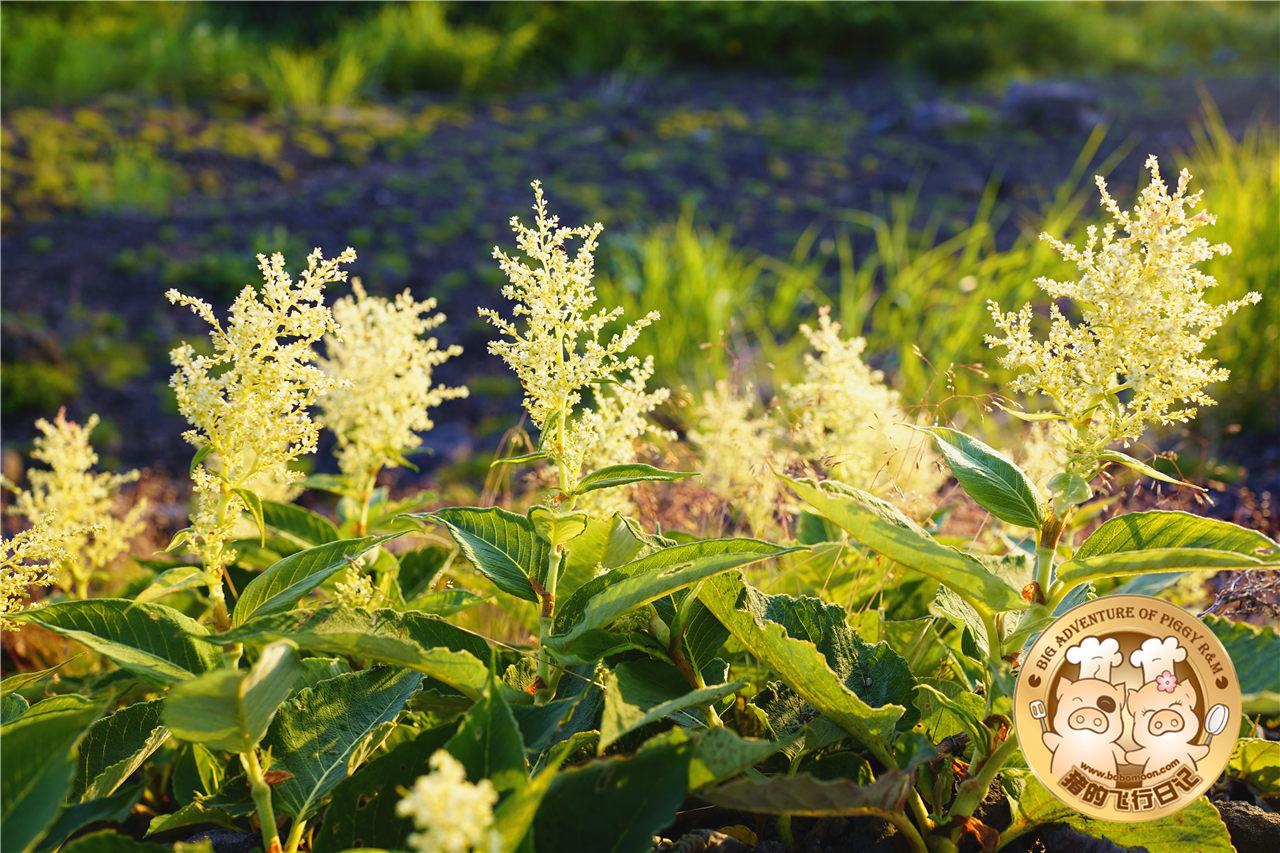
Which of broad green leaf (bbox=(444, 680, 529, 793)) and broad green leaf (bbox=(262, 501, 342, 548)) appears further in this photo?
broad green leaf (bbox=(262, 501, 342, 548))

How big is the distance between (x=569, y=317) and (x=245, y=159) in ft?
27.5

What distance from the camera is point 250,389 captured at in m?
1.43

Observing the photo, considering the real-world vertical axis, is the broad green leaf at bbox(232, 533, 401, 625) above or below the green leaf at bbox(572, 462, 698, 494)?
below

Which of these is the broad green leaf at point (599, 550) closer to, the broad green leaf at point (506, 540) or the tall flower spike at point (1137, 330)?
the broad green leaf at point (506, 540)

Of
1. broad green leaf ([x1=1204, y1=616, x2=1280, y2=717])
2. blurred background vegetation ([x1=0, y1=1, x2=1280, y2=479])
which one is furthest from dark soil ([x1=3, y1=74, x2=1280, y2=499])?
broad green leaf ([x1=1204, y1=616, x2=1280, y2=717])

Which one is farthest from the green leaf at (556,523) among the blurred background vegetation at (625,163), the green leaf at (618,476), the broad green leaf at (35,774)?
the blurred background vegetation at (625,163)

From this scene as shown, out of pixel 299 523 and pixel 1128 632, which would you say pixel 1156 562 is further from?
pixel 299 523

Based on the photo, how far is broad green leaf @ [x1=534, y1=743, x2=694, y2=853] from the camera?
3.81 ft

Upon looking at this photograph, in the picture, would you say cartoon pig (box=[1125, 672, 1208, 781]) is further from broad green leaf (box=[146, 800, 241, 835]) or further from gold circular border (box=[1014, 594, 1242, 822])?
broad green leaf (box=[146, 800, 241, 835])

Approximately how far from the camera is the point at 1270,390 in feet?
14.4

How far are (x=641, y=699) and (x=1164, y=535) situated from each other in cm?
80

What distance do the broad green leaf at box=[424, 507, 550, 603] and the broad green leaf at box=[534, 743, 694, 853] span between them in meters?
0.39

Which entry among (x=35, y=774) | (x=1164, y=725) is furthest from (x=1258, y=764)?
(x=35, y=774)

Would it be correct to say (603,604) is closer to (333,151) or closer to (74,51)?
(333,151)
